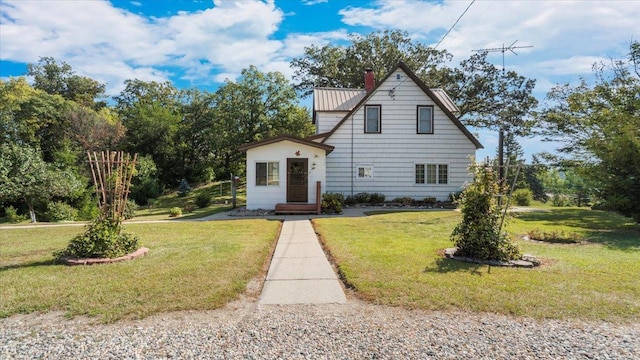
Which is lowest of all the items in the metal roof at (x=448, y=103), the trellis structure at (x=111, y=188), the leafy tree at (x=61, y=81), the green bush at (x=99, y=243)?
the green bush at (x=99, y=243)

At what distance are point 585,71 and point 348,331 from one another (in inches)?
911

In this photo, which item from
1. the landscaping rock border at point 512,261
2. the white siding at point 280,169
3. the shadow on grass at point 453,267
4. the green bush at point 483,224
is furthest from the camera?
the white siding at point 280,169

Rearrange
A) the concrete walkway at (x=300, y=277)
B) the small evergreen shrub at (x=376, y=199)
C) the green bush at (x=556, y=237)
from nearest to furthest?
the concrete walkway at (x=300, y=277) → the green bush at (x=556, y=237) → the small evergreen shrub at (x=376, y=199)

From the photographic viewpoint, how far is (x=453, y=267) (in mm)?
6113

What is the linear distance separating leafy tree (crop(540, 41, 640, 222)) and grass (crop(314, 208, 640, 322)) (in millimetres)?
2837

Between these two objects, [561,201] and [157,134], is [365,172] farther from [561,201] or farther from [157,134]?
[157,134]

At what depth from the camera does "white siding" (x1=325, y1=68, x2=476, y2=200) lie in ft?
59.3

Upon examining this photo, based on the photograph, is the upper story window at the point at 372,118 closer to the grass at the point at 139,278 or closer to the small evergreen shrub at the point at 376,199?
the small evergreen shrub at the point at 376,199

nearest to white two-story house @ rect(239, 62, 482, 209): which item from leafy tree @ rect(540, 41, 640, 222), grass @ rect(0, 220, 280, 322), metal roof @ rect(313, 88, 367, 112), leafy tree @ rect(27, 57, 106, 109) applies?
metal roof @ rect(313, 88, 367, 112)

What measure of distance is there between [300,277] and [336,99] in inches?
639

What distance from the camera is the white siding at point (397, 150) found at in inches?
711

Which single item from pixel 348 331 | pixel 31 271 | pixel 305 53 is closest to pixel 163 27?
pixel 31 271

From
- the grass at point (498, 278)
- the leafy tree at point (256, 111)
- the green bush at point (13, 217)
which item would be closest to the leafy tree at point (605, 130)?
the grass at point (498, 278)

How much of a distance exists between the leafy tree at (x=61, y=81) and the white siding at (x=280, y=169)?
83.6ft
